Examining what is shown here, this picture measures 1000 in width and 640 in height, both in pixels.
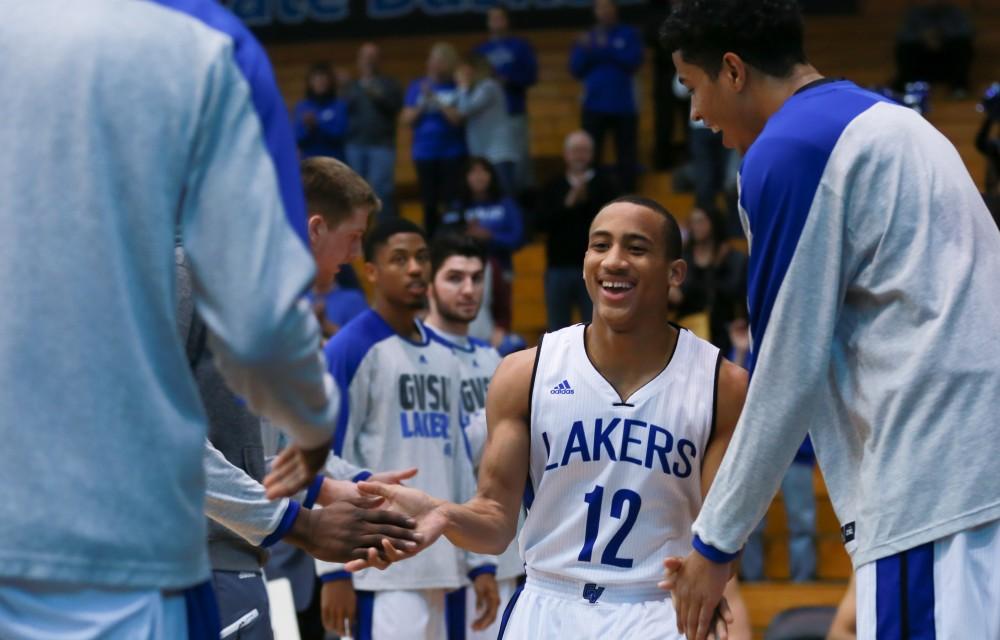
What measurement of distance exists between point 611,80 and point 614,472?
10.4 metres

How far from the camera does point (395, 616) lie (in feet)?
23.1

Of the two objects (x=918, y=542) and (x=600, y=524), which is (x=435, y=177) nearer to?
(x=600, y=524)

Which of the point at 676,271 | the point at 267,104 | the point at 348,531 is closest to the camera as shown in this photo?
the point at 267,104

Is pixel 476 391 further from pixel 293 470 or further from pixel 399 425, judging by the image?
pixel 293 470

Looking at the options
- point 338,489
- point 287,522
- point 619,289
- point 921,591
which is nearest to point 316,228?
point 338,489

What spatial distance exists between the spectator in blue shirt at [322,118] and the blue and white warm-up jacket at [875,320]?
12.3 m

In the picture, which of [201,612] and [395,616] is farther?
[395,616]

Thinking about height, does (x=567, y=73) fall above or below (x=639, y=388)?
below

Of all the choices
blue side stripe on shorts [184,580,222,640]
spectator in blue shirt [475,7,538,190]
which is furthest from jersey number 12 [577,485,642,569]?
spectator in blue shirt [475,7,538,190]

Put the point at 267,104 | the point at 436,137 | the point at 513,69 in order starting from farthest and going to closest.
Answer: the point at 513,69 < the point at 436,137 < the point at 267,104

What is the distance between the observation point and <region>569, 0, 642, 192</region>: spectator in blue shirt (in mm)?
14445

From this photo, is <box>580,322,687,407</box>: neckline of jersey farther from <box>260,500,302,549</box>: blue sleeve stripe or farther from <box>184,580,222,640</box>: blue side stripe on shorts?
<box>184,580,222,640</box>: blue side stripe on shorts

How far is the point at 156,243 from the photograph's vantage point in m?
2.53

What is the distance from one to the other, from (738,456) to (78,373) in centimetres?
157
